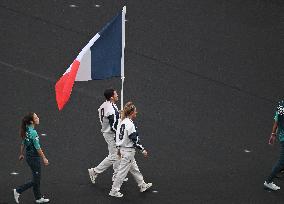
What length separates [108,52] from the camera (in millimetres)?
13711

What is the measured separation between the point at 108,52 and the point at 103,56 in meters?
0.12

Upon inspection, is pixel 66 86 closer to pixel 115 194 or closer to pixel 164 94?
pixel 115 194

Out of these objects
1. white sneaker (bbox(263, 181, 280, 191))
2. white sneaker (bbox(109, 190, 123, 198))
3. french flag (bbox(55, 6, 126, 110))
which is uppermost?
french flag (bbox(55, 6, 126, 110))

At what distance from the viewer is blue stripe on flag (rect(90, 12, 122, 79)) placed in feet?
44.6

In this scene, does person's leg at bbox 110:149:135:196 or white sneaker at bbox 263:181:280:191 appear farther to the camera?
white sneaker at bbox 263:181:280:191

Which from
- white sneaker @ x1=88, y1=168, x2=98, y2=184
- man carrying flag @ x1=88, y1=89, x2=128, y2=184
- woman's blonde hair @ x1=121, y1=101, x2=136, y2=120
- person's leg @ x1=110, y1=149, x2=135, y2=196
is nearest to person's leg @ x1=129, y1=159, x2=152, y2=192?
person's leg @ x1=110, y1=149, x2=135, y2=196

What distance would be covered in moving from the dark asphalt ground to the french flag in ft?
5.73

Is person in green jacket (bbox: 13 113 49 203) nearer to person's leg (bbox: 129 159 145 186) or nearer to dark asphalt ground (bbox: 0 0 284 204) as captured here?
dark asphalt ground (bbox: 0 0 284 204)

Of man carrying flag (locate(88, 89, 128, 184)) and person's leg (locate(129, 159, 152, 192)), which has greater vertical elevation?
man carrying flag (locate(88, 89, 128, 184))

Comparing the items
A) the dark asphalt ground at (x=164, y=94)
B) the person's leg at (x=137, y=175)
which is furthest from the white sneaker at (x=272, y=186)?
the person's leg at (x=137, y=175)

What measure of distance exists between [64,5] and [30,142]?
8.46 meters

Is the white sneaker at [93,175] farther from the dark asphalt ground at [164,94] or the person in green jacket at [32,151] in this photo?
the person in green jacket at [32,151]

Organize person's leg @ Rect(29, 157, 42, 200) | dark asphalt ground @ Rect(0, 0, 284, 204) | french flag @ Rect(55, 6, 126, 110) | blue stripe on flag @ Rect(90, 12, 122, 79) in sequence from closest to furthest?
person's leg @ Rect(29, 157, 42, 200)
french flag @ Rect(55, 6, 126, 110)
blue stripe on flag @ Rect(90, 12, 122, 79)
dark asphalt ground @ Rect(0, 0, 284, 204)

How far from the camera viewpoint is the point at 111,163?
45.5 ft
